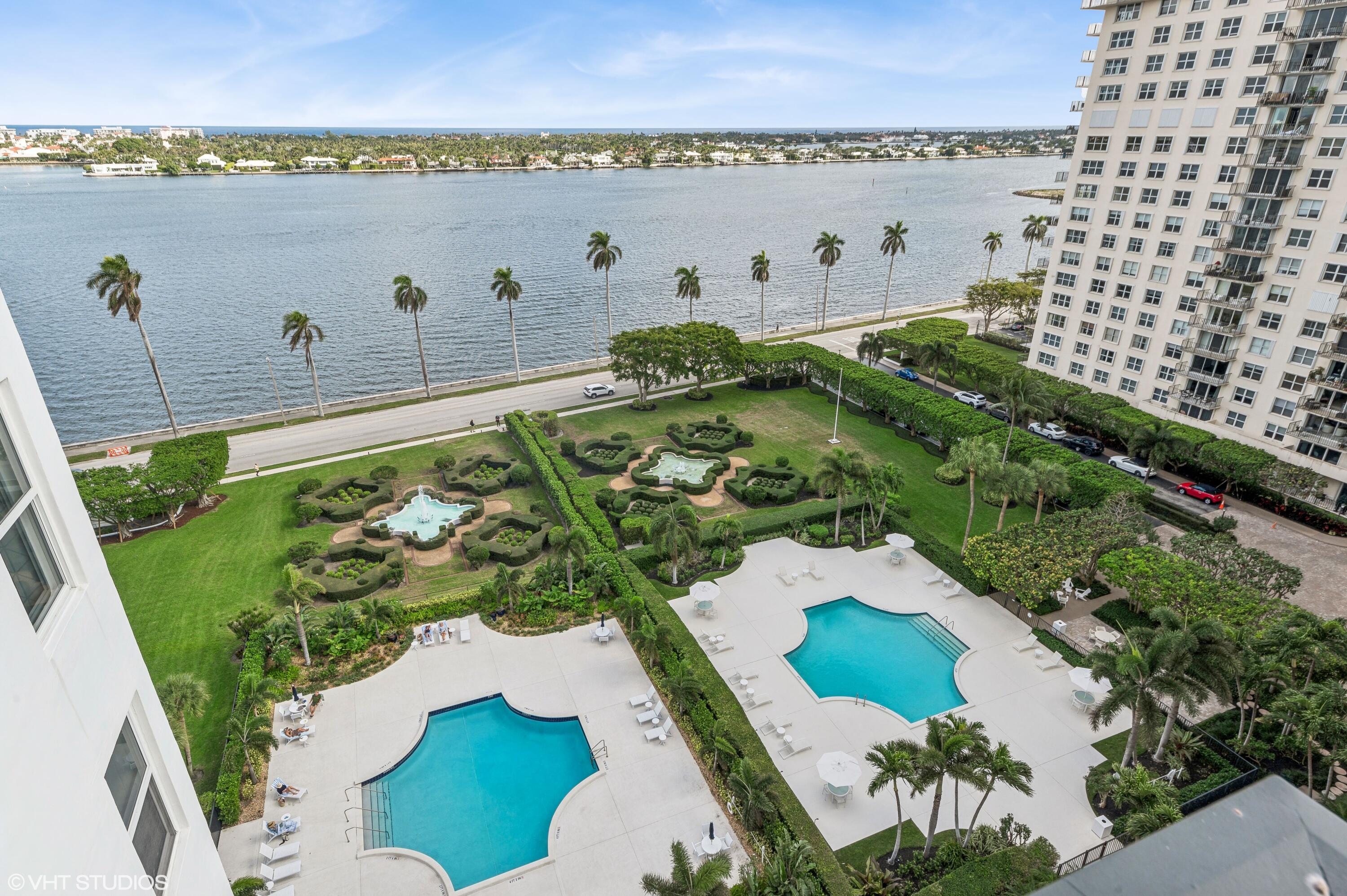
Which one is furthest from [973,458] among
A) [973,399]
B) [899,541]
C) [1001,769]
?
[973,399]

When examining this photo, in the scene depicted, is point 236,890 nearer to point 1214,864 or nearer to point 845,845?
point 845,845

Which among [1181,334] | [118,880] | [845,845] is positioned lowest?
[845,845]

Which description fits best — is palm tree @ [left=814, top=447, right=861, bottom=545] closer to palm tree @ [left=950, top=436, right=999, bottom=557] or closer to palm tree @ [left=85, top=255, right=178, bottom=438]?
palm tree @ [left=950, top=436, right=999, bottom=557]

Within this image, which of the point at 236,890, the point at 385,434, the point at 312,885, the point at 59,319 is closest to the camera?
the point at 236,890

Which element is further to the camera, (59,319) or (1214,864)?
(59,319)

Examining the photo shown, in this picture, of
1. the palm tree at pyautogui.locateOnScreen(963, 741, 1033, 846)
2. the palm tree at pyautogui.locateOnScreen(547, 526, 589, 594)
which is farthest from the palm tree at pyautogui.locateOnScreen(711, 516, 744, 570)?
the palm tree at pyautogui.locateOnScreen(963, 741, 1033, 846)

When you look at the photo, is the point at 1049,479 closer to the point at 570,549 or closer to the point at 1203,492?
the point at 1203,492

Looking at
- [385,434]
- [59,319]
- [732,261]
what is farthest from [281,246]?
[385,434]

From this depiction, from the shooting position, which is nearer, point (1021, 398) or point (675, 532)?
point (675, 532)
